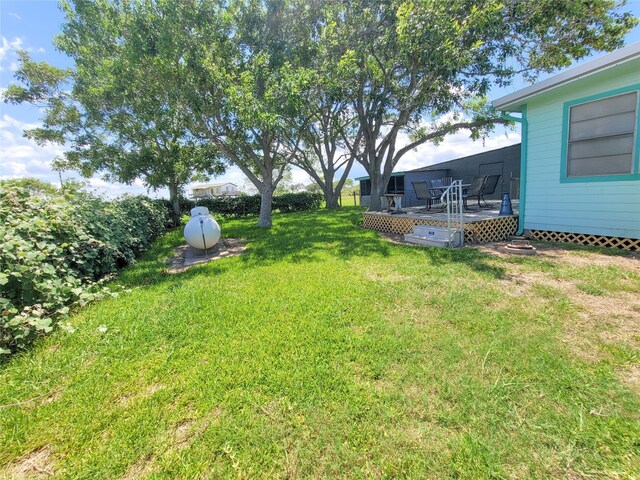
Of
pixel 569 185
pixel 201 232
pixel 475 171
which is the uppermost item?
pixel 475 171

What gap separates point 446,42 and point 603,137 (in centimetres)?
395

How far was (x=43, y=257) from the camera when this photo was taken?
250 centimetres

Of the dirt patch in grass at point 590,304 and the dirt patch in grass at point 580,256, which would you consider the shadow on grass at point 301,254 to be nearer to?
the dirt patch in grass at point 590,304

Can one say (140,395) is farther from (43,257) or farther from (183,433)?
(43,257)

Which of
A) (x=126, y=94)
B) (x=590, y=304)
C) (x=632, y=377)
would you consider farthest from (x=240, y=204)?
(x=632, y=377)

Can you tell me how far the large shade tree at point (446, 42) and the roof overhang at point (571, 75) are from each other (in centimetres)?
165

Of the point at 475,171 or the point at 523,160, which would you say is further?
the point at 475,171

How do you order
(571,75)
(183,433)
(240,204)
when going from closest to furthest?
(183,433), (571,75), (240,204)

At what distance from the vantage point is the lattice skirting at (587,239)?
4.81 m

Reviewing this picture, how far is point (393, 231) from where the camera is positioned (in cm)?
823

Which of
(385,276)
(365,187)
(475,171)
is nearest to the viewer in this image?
(385,276)

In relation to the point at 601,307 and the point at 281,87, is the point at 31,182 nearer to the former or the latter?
the point at 281,87

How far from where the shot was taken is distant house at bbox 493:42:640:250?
184 inches

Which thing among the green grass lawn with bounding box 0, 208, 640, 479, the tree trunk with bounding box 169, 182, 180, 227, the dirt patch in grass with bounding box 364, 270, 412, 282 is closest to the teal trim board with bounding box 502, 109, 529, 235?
the green grass lawn with bounding box 0, 208, 640, 479
